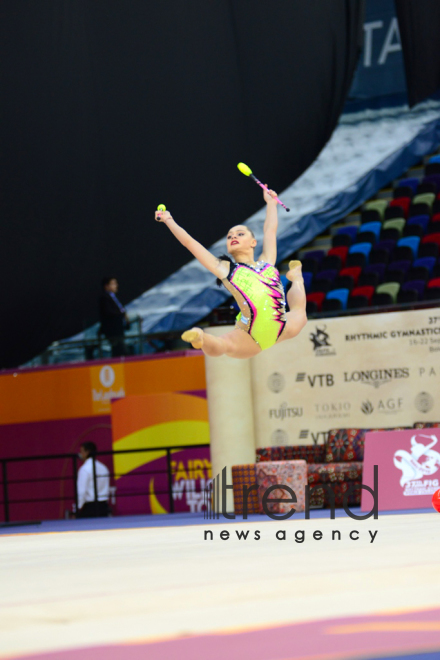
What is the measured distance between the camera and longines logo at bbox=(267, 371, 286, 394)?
28.6ft

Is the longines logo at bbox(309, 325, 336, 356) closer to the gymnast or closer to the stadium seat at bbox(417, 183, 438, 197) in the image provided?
the gymnast

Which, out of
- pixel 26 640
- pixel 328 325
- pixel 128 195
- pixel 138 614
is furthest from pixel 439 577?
pixel 128 195

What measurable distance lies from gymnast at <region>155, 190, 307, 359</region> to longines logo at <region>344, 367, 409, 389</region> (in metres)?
3.96

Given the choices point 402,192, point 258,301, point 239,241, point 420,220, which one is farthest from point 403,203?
point 258,301

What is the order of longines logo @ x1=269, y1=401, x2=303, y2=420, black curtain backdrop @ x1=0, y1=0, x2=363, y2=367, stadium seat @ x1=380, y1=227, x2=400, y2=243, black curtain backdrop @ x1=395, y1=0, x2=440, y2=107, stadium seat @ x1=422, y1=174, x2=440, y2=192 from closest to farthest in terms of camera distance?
longines logo @ x1=269, y1=401, x2=303, y2=420
black curtain backdrop @ x1=0, y1=0, x2=363, y2=367
stadium seat @ x1=380, y1=227, x2=400, y2=243
stadium seat @ x1=422, y1=174, x2=440, y2=192
black curtain backdrop @ x1=395, y1=0, x2=440, y2=107

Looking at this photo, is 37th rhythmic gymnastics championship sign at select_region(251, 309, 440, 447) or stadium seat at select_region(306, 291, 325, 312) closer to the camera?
37th rhythmic gymnastics championship sign at select_region(251, 309, 440, 447)

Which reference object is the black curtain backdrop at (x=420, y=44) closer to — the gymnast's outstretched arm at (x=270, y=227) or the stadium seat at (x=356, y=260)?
the stadium seat at (x=356, y=260)

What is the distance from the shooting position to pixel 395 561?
2.89m

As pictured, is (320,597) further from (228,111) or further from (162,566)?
(228,111)

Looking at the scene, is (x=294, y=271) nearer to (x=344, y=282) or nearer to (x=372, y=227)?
(x=344, y=282)

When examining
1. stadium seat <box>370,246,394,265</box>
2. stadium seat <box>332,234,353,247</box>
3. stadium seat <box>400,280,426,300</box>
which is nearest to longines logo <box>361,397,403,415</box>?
stadium seat <box>400,280,426,300</box>

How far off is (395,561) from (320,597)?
0.90 metres

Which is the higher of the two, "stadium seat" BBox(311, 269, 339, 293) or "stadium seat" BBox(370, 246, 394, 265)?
"stadium seat" BBox(370, 246, 394, 265)

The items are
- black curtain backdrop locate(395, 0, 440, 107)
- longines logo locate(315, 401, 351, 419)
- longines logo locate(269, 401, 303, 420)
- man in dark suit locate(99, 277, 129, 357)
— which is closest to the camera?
longines logo locate(315, 401, 351, 419)
